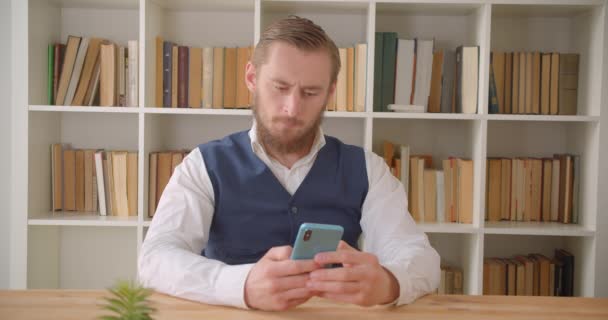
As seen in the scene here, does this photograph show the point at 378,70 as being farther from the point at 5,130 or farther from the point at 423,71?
the point at 5,130

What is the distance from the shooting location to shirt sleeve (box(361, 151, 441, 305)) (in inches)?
54.9

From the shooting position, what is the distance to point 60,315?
1172 mm

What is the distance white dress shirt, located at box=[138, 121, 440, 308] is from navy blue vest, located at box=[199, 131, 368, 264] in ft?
0.10

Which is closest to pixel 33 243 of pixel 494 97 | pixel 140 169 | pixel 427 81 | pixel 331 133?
pixel 140 169

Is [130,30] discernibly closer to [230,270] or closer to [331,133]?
[331,133]

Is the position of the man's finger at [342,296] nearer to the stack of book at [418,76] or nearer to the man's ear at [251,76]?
the man's ear at [251,76]

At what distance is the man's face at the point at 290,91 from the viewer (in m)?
1.73

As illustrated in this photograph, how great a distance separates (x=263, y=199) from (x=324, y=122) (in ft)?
4.25

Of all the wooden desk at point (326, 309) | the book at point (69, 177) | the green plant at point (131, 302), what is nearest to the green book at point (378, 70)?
the book at point (69, 177)

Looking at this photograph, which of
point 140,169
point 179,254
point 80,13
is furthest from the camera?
point 80,13

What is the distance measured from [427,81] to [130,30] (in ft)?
4.48

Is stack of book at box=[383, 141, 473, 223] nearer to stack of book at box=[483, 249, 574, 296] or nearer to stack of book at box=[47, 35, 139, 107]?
stack of book at box=[483, 249, 574, 296]

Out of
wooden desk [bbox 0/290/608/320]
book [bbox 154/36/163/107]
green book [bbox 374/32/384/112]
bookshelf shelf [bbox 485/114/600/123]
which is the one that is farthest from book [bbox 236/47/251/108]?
wooden desk [bbox 0/290/608/320]

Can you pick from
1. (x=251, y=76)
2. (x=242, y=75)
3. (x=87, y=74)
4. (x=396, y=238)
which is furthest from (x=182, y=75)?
(x=396, y=238)
